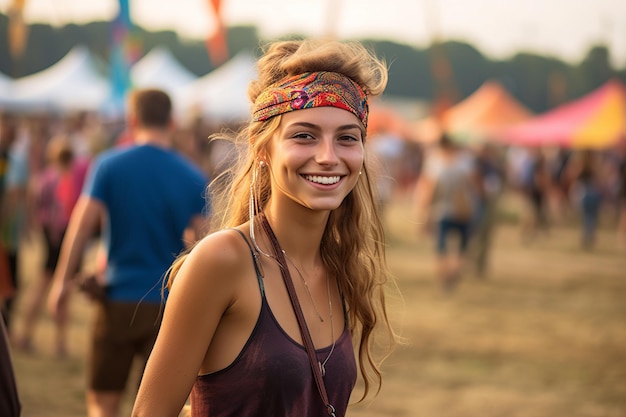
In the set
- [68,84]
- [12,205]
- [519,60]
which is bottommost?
[519,60]

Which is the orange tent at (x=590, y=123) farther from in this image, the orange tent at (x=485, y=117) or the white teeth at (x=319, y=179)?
the white teeth at (x=319, y=179)

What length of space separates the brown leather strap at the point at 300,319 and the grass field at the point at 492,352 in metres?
0.91

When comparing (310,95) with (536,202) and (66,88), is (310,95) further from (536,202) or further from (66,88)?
(66,88)

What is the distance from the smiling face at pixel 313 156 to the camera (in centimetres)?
221

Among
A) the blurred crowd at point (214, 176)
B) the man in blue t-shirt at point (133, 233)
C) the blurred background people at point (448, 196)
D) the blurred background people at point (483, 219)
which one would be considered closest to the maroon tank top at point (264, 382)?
the blurred crowd at point (214, 176)

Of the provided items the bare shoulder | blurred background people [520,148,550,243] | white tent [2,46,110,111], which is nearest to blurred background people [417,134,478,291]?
blurred background people [520,148,550,243]

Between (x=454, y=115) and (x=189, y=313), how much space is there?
32084 millimetres

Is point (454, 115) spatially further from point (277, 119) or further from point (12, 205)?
point (277, 119)

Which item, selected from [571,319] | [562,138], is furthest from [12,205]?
[562,138]

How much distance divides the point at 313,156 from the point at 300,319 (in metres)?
0.43

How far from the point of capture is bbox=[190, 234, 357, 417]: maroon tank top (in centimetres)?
205

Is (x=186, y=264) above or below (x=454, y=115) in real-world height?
above

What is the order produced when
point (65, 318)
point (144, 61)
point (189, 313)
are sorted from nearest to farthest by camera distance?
point (189, 313) < point (65, 318) < point (144, 61)

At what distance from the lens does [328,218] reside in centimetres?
259
